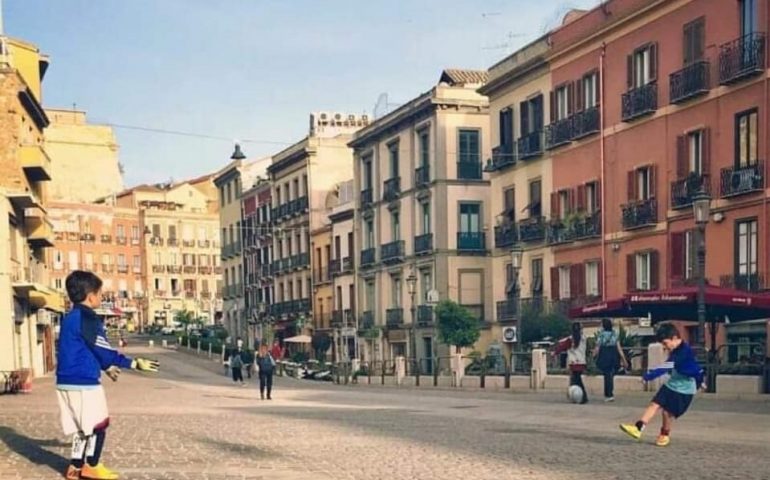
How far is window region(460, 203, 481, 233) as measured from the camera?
53500 mm

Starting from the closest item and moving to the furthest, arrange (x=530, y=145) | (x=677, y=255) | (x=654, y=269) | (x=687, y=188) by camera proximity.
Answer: (x=687, y=188), (x=677, y=255), (x=654, y=269), (x=530, y=145)

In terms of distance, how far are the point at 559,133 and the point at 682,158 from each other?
8.29 meters

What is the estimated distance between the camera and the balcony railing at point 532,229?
43.1m

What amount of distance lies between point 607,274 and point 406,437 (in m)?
25.0

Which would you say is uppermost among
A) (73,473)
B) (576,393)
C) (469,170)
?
(469,170)

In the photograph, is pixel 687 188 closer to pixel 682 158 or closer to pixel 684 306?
pixel 682 158

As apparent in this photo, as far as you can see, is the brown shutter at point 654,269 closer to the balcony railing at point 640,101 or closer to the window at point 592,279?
the window at point 592,279

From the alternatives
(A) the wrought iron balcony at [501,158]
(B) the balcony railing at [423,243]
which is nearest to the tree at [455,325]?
(A) the wrought iron balcony at [501,158]

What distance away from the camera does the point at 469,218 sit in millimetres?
53688

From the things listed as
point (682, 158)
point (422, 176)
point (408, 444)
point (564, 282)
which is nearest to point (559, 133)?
point (564, 282)

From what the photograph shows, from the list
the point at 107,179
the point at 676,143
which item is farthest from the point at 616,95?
the point at 107,179

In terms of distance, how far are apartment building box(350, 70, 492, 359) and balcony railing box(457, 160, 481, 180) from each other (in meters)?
0.05

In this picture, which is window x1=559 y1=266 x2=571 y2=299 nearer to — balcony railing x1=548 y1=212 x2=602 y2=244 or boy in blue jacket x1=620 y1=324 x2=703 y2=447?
balcony railing x1=548 y1=212 x2=602 y2=244

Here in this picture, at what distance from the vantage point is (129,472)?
407 inches
